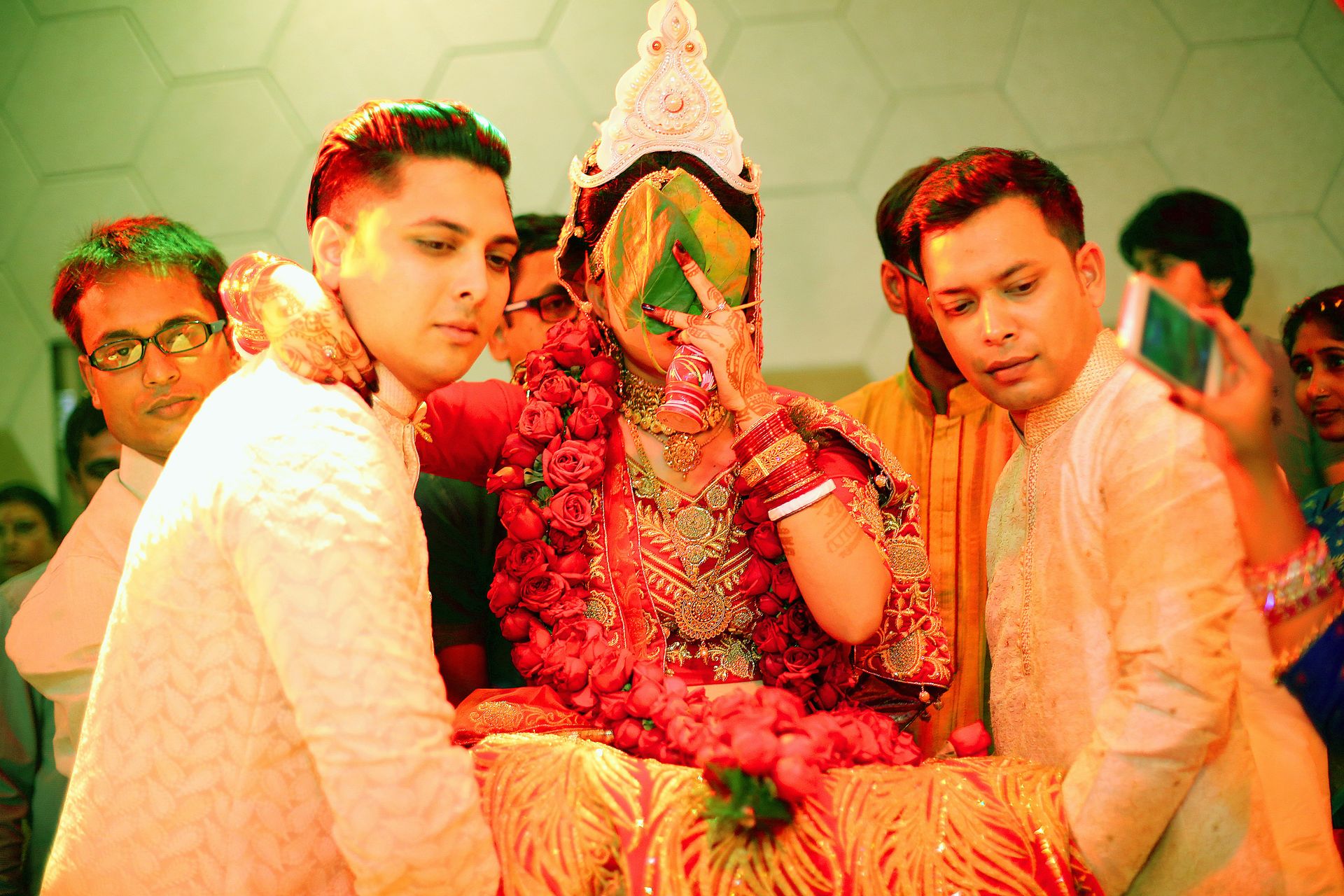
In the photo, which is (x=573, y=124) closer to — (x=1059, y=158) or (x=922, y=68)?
(x=922, y=68)

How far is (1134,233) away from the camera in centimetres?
318

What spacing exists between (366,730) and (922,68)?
285cm

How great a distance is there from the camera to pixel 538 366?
2.21 metres

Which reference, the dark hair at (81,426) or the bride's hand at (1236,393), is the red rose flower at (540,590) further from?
the dark hair at (81,426)

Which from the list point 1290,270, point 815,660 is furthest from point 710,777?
point 1290,270

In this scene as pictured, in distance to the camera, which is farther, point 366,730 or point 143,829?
point 143,829

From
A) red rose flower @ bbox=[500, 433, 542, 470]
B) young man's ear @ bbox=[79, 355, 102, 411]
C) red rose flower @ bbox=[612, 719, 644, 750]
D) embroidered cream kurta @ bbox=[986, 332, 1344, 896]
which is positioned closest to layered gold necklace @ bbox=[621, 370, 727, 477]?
red rose flower @ bbox=[500, 433, 542, 470]

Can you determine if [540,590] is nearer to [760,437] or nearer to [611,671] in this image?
[611,671]

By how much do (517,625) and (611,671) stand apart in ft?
0.79

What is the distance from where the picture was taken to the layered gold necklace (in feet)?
6.82

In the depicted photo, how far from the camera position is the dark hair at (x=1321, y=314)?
2.39 meters

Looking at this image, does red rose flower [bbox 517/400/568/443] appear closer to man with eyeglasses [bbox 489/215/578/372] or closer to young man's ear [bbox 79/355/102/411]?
man with eyeglasses [bbox 489/215/578/372]

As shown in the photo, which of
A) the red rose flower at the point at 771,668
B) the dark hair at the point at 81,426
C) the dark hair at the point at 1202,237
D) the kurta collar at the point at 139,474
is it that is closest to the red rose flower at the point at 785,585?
the red rose flower at the point at 771,668

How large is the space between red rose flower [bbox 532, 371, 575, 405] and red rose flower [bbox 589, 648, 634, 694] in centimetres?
53
